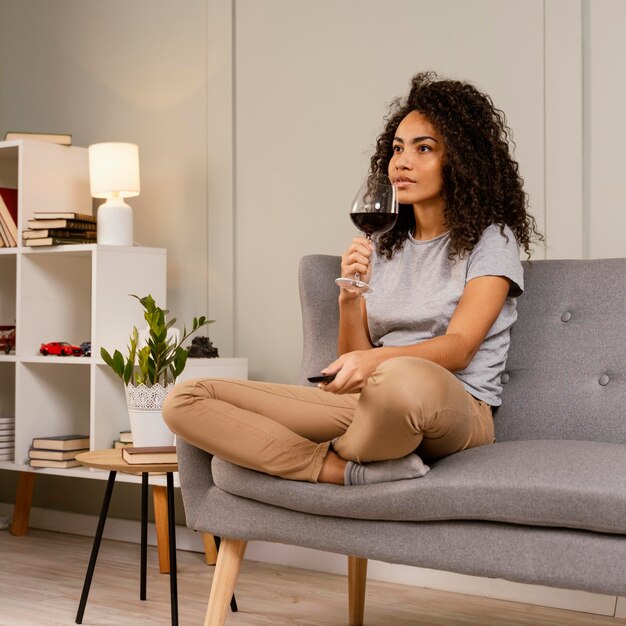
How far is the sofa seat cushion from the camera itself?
5.39 feet

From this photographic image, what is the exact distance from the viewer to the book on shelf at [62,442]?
11.3ft

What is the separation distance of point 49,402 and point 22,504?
0.42 meters

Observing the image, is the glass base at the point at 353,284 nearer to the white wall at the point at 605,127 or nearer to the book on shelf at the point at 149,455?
the book on shelf at the point at 149,455

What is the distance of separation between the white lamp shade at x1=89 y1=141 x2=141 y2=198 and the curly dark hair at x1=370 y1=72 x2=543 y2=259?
1.28 meters

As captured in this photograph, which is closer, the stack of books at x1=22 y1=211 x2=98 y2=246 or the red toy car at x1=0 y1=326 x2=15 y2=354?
the stack of books at x1=22 y1=211 x2=98 y2=246

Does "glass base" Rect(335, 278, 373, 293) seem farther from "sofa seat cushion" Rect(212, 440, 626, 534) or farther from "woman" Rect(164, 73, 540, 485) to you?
"sofa seat cushion" Rect(212, 440, 626, 534)

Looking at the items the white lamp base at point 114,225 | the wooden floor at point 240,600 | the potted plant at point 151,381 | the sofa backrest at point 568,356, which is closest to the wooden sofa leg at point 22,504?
the wooden floor at point 240,600

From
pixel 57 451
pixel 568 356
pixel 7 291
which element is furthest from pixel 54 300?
pixel 568 356

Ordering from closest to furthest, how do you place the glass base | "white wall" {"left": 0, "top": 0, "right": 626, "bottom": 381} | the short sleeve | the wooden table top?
the glass base → the short sleeve → the wooden table top → "white wall" {"left": 0, "top": 0, "right": 626, "bottom": 381}

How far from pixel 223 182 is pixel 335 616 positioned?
65.1 inches

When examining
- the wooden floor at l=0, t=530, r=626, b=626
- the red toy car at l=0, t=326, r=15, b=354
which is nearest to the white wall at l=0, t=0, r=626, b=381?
the red toy car at l=0, t=326, r=15, b=354

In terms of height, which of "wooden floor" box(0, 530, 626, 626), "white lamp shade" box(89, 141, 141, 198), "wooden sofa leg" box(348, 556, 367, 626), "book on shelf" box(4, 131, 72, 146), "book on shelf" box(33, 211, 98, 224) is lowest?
"wooden floor" box(0, 530, 626, 626)

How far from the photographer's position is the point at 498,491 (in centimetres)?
172

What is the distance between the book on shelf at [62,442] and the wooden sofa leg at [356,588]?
4.49 ft
